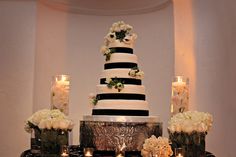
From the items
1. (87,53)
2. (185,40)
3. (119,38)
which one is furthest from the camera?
(87,53)

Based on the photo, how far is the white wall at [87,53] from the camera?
363 cm

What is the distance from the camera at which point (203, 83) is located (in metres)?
3.12

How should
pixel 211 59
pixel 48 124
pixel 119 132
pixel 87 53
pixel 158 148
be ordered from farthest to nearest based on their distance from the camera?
pixel 87 53, pixel 211 59, pixel 119 132, pixel 48 124, pixel 158 148

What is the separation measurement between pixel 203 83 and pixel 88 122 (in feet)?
3.72

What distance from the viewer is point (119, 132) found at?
2373 millimetres

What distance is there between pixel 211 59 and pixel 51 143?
4.81 ft

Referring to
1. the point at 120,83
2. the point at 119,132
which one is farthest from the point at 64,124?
the point at 120,83

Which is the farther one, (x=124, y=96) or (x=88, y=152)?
(x=124, y=96)

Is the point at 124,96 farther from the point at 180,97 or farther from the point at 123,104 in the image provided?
the point at 180,97

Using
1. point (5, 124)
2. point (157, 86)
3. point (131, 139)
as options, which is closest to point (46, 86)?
point (5, 124)

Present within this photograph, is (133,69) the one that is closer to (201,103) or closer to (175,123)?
(175,123)

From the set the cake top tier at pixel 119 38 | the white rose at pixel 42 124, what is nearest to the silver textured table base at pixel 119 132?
the white rose at pixel 42 124

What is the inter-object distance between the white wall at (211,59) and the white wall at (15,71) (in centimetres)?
135

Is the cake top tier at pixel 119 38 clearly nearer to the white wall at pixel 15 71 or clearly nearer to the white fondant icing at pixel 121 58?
the white fondant icing at pixel 121 58
